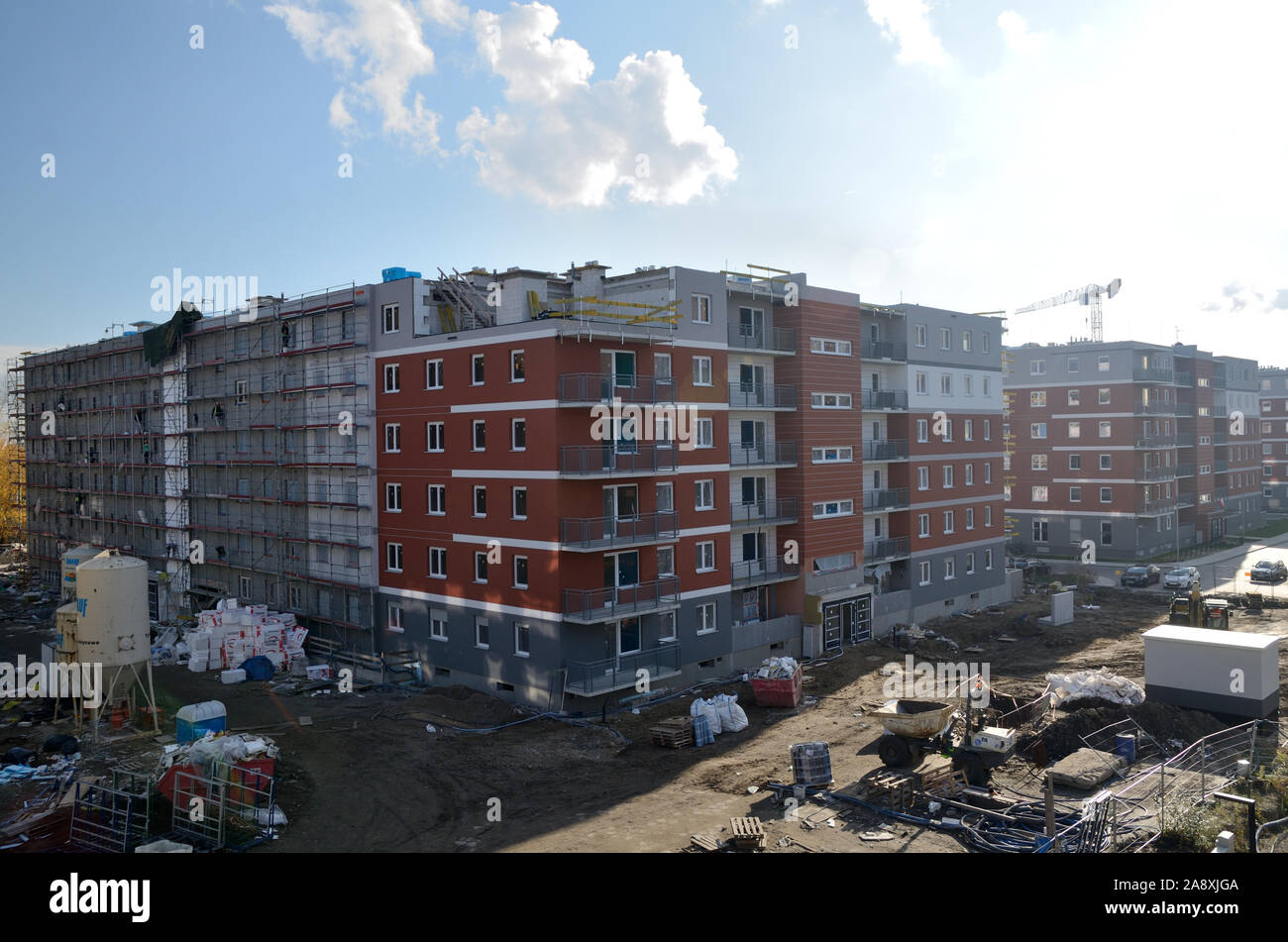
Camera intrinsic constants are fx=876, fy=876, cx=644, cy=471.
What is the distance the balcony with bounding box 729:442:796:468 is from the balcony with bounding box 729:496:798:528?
168 cm

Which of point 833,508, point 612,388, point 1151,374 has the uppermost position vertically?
point 1151,374

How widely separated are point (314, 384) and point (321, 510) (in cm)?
560

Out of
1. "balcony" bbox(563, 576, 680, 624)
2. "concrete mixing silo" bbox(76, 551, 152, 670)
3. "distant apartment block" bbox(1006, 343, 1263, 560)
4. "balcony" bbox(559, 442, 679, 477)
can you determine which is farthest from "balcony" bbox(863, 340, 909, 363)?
"concrete mixing silo" bbox(76, 551, 152, 670)

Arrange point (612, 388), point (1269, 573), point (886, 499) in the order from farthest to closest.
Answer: point (1269, 573) → point (886, 499) → point (612, 388)

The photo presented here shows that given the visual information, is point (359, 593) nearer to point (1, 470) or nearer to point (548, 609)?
point (548, 609)

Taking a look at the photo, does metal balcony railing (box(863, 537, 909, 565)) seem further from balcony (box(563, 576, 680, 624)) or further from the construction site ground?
balcony (box(563, 576, 680, 624))

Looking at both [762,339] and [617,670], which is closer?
[617,670]

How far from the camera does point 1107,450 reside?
65.8 meters

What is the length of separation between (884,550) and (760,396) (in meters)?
11.5

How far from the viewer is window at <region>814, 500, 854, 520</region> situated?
3931 cm

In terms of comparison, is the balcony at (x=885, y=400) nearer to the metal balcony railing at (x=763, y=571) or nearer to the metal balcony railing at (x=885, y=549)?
the metal balcony railing at (x=885, y=549)

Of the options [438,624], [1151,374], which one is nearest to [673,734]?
[438,624]

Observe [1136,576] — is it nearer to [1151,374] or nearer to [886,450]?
[1151,374]
